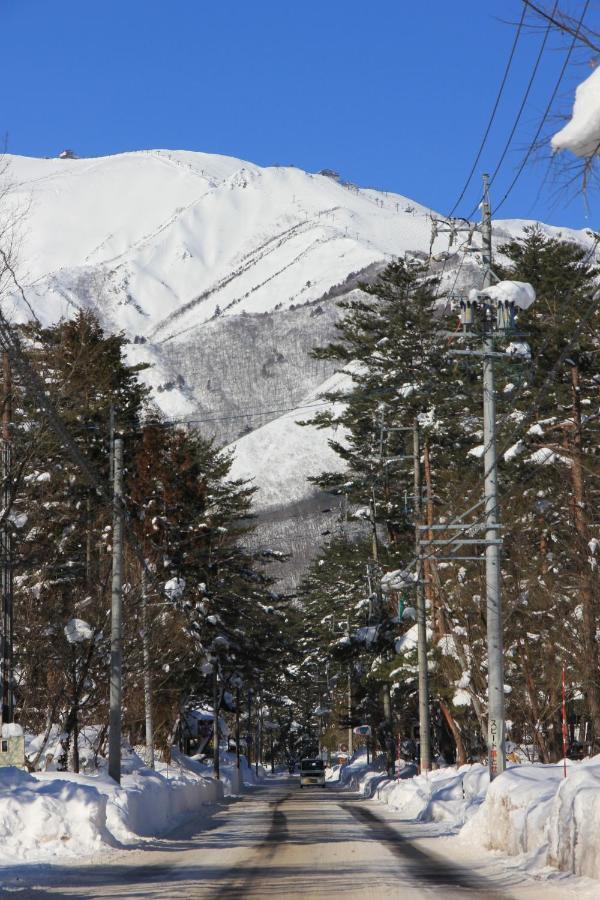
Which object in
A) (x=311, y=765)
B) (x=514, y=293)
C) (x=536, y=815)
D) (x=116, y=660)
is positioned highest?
(x=514, y=293)

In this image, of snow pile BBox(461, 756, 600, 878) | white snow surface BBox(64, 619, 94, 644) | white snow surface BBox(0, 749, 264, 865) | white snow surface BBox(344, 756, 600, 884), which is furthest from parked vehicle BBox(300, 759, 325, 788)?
snow pile BBox(461, 756, 600, 878)

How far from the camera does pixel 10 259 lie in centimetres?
2241

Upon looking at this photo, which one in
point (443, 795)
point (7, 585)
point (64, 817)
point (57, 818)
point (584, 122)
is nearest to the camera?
point (584, 122)

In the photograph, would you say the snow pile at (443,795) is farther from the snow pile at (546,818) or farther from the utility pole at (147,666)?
the utility pole at (147,666)

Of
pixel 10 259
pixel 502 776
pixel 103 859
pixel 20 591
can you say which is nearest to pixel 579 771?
pixel 502 776

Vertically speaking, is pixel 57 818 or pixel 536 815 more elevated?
pixel 536 815

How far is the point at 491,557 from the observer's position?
25703 millimetres

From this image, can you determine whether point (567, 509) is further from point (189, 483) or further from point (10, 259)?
point (10, 259)

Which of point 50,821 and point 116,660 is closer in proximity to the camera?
point 50,821

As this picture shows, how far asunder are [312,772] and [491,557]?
5253 centimetres

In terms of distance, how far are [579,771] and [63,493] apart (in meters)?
30.5

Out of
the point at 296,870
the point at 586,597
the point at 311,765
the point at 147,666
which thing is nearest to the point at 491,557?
the point at 586,597

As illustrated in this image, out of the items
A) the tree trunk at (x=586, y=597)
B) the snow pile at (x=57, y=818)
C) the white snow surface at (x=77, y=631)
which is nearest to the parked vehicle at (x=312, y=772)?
the tree trunk at (x=586, y=597)

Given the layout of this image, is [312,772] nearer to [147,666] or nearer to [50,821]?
[147,666]
